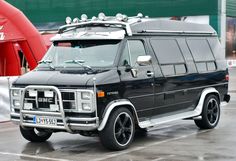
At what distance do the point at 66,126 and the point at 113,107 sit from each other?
2.76ft

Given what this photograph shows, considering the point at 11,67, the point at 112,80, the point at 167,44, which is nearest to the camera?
the point at 112,80

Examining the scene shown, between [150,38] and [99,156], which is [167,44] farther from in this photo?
[99,156]

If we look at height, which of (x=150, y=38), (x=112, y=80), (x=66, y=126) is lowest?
(x=66, y=126)

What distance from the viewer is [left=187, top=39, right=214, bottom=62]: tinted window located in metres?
10.9

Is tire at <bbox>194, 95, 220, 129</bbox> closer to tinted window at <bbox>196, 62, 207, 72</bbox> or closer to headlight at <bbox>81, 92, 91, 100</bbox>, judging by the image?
tinted window at <bbox>196, 62, 207, 72</bbox>

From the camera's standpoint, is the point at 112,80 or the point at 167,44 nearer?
the point at 112,80

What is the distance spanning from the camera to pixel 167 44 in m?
10.2

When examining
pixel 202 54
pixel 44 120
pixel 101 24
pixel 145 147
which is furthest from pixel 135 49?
pixel 202 54

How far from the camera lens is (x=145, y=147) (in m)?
8.99

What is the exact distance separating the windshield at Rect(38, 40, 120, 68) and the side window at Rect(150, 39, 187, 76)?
107cm

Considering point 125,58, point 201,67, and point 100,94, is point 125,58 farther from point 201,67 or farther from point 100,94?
point 201,67

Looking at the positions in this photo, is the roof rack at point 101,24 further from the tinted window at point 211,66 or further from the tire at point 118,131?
the tinted window at point 211,66

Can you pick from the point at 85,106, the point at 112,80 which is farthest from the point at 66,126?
the point at 112,80

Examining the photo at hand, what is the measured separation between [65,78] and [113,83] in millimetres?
819
